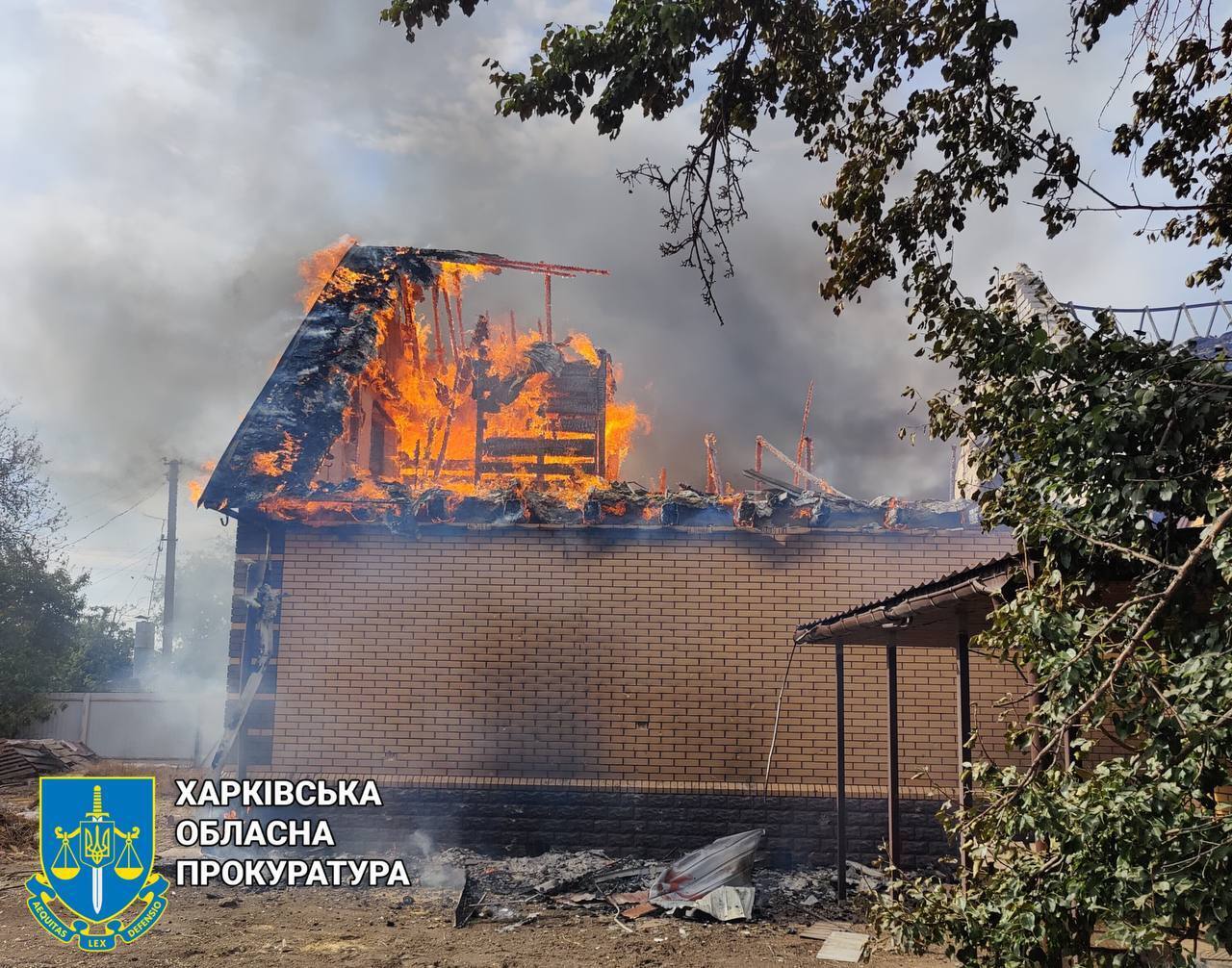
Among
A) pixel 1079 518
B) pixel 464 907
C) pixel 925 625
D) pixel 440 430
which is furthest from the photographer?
pixel 440 430

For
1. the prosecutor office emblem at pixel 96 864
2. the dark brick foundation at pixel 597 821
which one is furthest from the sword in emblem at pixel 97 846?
the dark brick foundation at pixel 597 821

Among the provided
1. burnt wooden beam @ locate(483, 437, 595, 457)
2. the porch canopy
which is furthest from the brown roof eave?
burnt wooden beam @ locate(483, 437, 595, 457)

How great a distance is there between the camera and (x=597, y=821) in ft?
31.8

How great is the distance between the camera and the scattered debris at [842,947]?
686 centimetres

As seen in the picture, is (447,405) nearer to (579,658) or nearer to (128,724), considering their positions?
(579,658)

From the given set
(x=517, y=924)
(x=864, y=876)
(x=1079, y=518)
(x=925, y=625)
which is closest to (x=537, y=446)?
(x=864, y=876)

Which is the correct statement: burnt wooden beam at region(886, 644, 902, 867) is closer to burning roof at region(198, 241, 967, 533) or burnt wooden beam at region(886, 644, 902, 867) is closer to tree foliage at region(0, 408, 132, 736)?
burning roof at region(198, 241, 967, 533)

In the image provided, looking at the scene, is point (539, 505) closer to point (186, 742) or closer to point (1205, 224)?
point (1205, 224)

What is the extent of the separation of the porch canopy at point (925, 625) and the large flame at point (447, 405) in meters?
5.87

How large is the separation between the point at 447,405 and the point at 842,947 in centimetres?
1142

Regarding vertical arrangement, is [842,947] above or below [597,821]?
below

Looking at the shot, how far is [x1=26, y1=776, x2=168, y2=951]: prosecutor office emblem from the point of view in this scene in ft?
24.6

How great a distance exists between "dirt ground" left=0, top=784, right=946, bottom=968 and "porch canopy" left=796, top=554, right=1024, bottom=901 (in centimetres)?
143

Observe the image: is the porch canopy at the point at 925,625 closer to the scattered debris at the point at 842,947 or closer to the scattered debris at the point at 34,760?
the scattered debris at the point at 842,947
